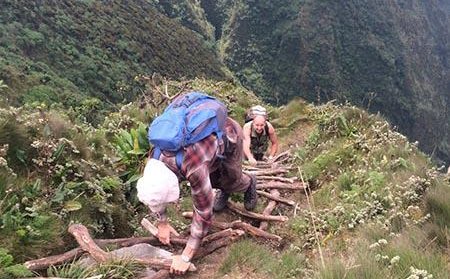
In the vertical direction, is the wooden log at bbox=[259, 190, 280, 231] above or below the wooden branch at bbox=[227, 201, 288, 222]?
below

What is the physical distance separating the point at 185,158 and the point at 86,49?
5077 cm

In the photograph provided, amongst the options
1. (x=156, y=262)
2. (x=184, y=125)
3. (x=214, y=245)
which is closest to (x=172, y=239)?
(x=214, y=245)

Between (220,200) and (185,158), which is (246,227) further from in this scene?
(185,158)

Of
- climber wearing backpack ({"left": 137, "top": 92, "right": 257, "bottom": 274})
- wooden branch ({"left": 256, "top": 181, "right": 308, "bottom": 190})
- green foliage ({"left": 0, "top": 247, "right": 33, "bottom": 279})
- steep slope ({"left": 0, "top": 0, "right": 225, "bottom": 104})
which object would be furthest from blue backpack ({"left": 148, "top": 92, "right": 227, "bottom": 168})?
steep slope ({"left": 0, "top": 0, "right": 225, "bottom": 104})

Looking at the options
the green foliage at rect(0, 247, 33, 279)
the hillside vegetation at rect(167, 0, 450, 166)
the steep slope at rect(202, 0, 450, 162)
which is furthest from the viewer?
the steep slope at rect(202, 0, 450, 162)

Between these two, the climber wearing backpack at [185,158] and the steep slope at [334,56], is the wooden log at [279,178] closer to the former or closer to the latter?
the climber wearing backpack at [185,158]

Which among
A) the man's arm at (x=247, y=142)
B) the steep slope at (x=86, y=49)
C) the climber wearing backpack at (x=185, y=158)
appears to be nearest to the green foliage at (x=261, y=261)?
the climber wearing backpack at (x=185, y=158)

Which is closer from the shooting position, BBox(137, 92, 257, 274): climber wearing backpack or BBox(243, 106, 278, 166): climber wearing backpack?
BBox(137, 92, 257, 274): climber wearing backpack

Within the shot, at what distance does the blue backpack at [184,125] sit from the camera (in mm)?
3486

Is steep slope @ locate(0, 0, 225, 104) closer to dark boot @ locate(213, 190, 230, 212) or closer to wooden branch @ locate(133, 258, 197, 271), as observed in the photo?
dark boot @ locate(213, 190, 230, 212)

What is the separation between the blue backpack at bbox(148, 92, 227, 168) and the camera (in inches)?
137

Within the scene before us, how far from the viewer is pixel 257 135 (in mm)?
7945

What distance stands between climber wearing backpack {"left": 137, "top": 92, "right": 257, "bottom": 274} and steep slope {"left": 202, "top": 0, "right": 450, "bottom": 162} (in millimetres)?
98817

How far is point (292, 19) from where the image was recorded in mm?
124125
